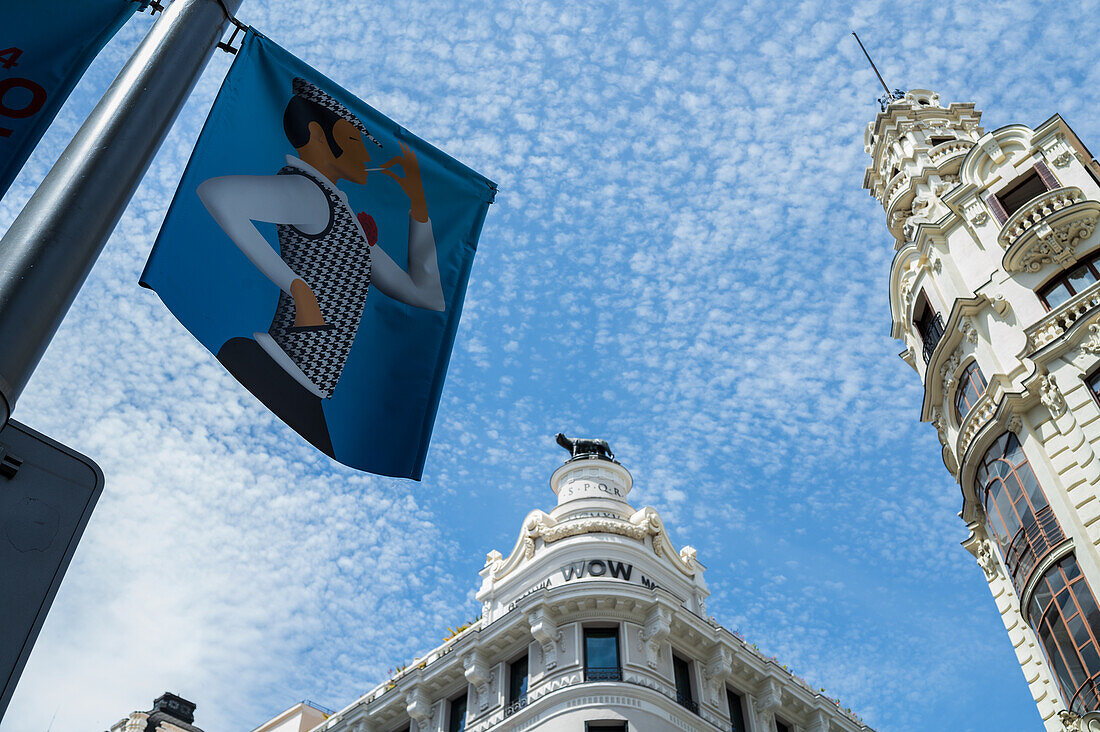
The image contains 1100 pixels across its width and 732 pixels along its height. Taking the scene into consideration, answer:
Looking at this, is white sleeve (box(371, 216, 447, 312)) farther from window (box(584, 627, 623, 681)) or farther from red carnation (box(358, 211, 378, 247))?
window (box(584, 627, 623, 681))

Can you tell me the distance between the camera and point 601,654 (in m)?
34.4

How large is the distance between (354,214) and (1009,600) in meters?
28.9

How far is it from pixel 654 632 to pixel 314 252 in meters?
28.3

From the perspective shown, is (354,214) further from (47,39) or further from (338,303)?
(47,39)

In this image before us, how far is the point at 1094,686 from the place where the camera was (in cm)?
2345

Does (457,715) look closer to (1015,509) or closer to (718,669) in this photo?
(718,669)

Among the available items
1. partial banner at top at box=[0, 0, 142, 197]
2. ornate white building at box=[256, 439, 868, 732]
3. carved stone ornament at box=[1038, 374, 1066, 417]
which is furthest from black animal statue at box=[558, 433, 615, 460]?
partial banner at top at box=[0, 0, 142, 197]

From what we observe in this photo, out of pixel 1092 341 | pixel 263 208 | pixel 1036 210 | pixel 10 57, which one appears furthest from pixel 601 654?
pixel 10 57

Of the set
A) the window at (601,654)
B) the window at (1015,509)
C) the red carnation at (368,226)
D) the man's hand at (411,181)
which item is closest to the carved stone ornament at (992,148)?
the window at (1015,509)

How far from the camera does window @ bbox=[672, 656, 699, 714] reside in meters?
34.3

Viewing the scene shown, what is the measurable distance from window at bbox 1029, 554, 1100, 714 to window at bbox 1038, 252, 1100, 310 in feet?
30.3

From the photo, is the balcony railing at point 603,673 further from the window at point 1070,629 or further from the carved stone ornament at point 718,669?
the window at point 1070,629

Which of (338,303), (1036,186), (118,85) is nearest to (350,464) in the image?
(338,303)

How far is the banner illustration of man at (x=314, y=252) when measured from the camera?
8.39 m
